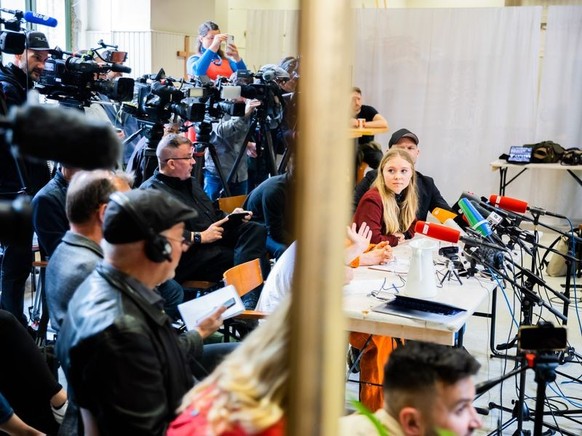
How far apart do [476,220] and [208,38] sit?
3131 mm

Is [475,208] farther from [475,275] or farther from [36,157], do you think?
[36,157]

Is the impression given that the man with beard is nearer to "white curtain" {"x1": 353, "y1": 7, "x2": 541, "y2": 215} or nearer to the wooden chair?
the wooden chair

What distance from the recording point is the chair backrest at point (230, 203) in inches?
142

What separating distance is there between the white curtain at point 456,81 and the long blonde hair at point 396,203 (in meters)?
3.42

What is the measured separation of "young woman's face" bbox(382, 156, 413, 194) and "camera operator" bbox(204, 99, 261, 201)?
0.83m

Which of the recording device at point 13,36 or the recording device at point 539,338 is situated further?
the recording device at point 13,36

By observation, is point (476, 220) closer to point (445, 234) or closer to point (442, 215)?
point (445, 234)

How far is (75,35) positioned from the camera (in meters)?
6.35

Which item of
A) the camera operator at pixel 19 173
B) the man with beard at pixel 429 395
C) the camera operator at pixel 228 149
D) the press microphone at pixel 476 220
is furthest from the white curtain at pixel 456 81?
the man with beard at pixel 429 395

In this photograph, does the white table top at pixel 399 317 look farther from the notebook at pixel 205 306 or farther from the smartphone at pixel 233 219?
the smartphone at pixel 233 219

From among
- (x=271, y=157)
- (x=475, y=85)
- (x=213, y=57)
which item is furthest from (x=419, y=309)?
(x=475, y=85)

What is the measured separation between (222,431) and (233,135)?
124 inches

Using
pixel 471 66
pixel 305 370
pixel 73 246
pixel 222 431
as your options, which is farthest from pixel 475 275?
pixel 471 66

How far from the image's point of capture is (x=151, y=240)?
1.23 m
